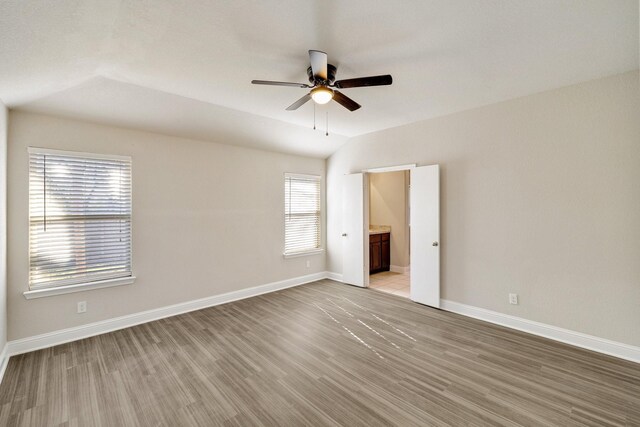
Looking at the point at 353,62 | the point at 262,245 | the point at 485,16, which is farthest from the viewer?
the point at 262,245

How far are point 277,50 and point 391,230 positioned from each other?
5100 millimetres

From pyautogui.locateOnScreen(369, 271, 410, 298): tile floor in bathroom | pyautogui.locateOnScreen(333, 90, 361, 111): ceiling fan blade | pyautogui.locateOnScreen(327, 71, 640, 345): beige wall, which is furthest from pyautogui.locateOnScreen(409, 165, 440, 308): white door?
pyautogui.locateOnScreen(333, 90, 361, 111): ceiling fan blade

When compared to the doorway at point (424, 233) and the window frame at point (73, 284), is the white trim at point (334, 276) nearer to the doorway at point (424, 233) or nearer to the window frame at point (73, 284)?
the doorway at point (424, 233)

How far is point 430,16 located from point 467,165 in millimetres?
2380

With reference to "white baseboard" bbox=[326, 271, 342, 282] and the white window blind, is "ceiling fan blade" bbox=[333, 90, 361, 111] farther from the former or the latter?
"white baseboard" bbox=[326, 271, 342, 282]

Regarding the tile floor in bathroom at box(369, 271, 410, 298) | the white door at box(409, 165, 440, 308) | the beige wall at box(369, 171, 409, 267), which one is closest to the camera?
the white door at box(409, 165, 440, 308)

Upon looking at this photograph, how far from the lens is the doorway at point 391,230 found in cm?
632

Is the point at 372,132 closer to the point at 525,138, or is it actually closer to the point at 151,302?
the point at 525,138

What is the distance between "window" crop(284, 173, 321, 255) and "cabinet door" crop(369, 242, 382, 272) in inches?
48.3

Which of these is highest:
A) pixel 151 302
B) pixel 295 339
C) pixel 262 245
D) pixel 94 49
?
pixel 94 49

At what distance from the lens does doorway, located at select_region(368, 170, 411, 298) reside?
6.32 meters

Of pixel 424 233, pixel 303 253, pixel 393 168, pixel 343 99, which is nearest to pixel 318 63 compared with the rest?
pixel 343 99

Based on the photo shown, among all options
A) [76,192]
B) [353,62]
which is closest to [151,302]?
[76,192]

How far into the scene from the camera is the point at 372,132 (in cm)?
504
